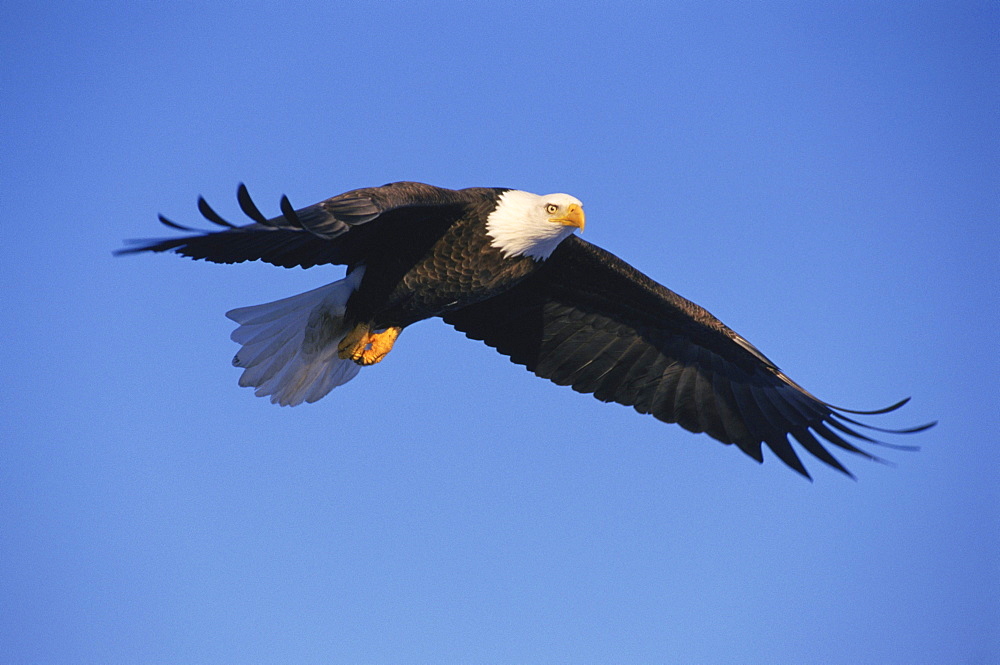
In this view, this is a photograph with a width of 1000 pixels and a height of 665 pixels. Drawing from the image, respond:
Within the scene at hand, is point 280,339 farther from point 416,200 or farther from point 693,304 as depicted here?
point 693,304

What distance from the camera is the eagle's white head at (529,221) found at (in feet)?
17.3

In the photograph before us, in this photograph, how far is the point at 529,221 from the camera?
17.4 ft

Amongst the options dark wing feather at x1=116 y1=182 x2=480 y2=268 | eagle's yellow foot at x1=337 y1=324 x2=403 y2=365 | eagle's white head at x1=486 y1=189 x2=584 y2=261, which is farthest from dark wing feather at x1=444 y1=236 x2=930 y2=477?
dark wing feather at x1=116 y1=182 x2=480 y2=268

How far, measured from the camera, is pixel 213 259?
463 cm

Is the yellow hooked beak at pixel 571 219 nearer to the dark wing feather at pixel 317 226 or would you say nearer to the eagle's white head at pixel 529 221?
the eagle's white head at pixel 529 221

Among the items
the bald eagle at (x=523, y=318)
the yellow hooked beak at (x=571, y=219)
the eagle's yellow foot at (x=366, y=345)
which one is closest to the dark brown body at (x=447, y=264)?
the bald eagle at (x=523, y=318)

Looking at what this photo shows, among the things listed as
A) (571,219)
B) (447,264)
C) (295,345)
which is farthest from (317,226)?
(295,345)

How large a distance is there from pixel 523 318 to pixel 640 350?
2.56 ft

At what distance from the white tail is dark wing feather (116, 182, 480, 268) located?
24.4 inches

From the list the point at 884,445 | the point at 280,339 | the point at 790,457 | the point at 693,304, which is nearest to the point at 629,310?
the point at 693,304

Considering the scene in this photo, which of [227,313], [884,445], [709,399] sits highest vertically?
[227,313]

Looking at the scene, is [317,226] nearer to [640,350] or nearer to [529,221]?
[529,221]

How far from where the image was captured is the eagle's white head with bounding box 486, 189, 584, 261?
5281 millimetres

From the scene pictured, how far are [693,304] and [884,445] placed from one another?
1.40 m
